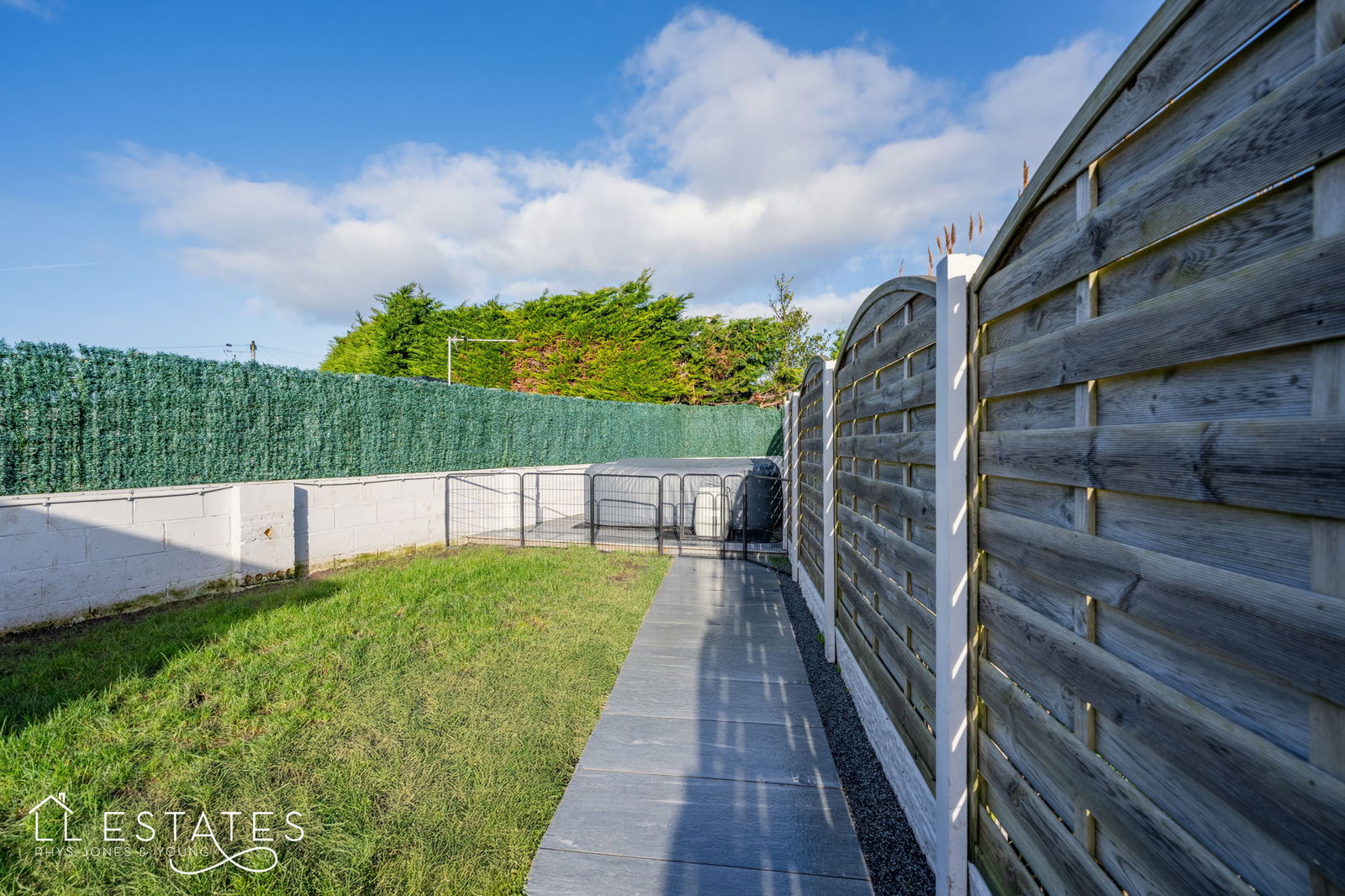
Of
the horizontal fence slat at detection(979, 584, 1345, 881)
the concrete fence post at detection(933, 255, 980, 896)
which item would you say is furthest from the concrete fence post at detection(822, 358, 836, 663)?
the horizontal fence slat at detection(979, 584, 1345, 881)

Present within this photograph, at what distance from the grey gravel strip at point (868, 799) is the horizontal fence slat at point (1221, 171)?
6.88 ft

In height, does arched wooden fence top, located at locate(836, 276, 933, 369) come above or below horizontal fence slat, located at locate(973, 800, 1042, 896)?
above

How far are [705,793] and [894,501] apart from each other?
1.56 metres

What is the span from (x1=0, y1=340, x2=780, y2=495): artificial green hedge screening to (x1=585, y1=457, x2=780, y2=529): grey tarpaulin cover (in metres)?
2.43

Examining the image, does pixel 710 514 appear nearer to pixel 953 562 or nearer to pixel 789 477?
pixel 789 477

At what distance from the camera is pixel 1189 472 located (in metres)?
0.80

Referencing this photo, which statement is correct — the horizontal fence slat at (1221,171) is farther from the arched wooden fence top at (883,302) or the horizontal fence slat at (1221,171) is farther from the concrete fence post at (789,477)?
the concrete fence post at (789,477)

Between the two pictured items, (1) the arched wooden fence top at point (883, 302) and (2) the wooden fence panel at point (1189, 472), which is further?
(1) the arched wooden fence top at point (883, 302)

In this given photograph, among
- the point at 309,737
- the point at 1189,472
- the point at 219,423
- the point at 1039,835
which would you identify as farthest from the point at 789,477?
the point at 219,423

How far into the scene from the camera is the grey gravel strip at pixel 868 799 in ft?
6.56

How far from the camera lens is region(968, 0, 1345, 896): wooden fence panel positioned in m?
0.63

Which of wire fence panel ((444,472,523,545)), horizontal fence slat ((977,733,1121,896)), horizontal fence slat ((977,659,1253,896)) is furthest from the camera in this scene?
wire fence panel ((444,472,523,545))

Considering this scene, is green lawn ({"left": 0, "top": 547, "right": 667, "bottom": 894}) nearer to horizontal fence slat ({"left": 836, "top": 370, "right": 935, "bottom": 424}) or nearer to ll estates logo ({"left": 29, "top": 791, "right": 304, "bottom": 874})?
ll estates logo ({"left": 29, "top": 791, "right": 304, "bottom": 874})

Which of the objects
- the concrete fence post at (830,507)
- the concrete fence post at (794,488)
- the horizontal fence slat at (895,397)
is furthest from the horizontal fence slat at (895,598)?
the concrete fence post at (794,488)
